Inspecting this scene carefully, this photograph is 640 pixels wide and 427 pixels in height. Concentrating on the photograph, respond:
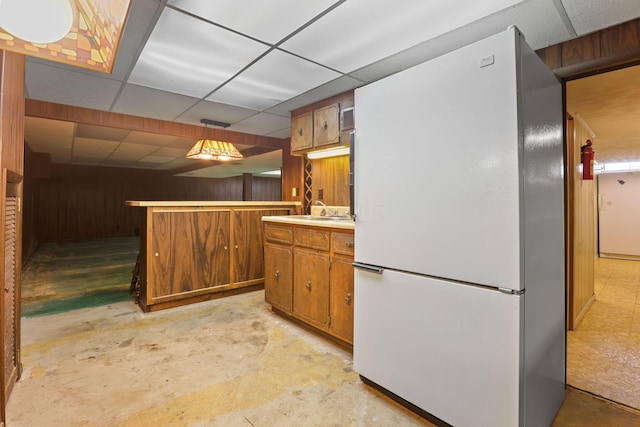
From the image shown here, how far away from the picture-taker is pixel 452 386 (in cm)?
142

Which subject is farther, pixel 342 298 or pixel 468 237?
pixel 342 298

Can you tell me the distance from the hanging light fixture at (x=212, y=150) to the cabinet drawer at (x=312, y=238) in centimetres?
219

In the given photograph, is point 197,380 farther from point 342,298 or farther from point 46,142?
point 46,142

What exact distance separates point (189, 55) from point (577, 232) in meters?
3.64

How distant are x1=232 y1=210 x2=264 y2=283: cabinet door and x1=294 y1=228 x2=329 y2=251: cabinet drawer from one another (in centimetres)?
127

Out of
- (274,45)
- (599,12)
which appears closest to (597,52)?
(599,12)

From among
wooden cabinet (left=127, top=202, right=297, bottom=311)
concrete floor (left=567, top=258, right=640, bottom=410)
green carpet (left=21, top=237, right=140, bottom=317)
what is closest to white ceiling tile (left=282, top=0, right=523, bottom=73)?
wooden cabinet (left=127, top=202, right=297, bottom=311)

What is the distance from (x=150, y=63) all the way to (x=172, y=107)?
1190 mm

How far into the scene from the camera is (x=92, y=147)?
6.30 metres

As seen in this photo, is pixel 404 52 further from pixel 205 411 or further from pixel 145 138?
pixel 145 138

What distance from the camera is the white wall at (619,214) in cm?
661

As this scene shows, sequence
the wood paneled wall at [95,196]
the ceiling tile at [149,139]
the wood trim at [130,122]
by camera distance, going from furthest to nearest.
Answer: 1. the wood paneled wall at [95,196]
2. the ceiling tile at [149,139]
3. the wood trim at [130,122]

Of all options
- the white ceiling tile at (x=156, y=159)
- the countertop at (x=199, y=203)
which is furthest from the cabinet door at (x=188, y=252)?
the white ceiling tile at (x=156, y=159)

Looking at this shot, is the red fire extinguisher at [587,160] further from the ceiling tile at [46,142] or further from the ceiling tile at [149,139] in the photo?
the ceiling tile at [46,142]
